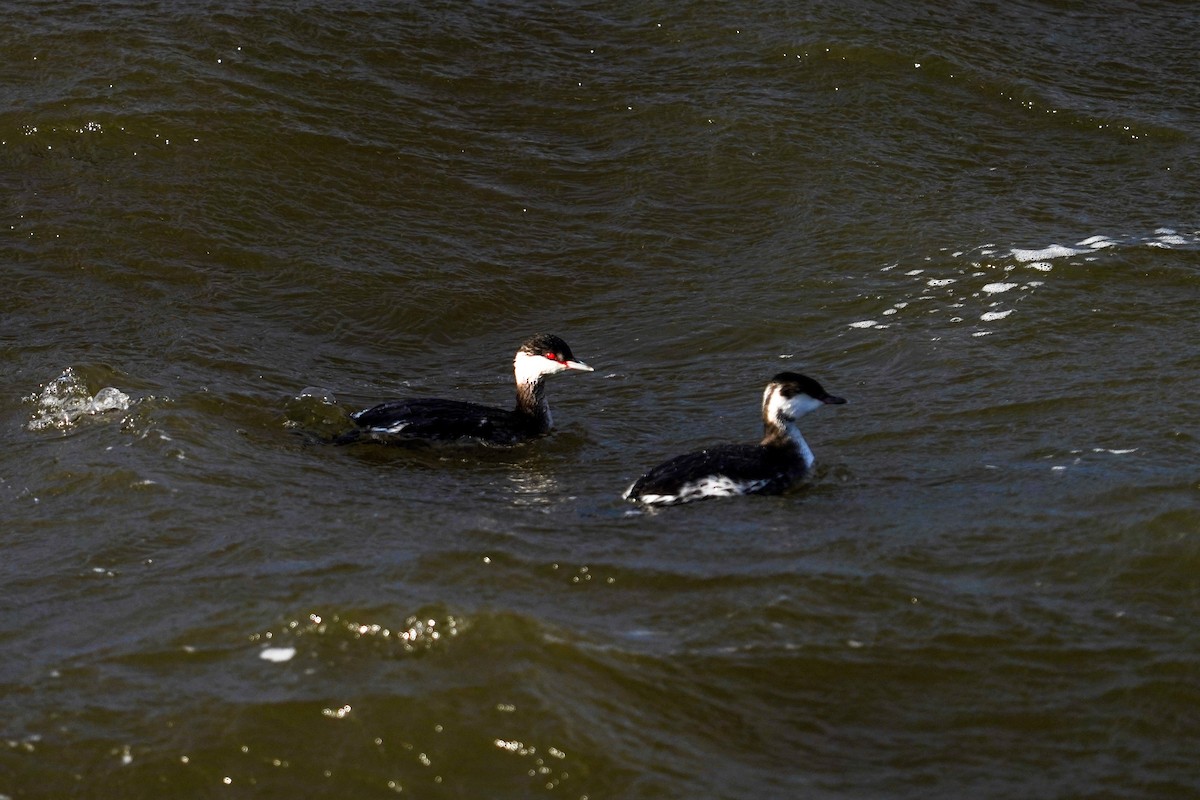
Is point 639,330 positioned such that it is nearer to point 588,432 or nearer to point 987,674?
point 588,432

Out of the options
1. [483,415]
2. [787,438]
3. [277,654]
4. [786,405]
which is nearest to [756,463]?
[787,438]

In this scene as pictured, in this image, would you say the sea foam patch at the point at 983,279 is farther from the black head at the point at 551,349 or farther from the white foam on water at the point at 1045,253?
the black head at the point at 551,349

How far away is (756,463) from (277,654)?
295cm

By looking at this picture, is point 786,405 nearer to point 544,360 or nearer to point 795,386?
point 795,386

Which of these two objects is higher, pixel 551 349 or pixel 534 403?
pixel 551 349

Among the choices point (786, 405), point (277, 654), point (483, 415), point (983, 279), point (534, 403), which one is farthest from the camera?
point (983, 279)

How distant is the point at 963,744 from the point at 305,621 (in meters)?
2.44

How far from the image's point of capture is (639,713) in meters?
5.29

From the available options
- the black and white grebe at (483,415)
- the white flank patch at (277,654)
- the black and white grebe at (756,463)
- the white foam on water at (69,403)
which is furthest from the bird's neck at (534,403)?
the white flank patch at (277,654)

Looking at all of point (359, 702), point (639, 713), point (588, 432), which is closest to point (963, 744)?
point (639, 713)

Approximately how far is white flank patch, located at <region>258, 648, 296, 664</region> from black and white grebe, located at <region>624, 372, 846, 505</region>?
2.26 metres

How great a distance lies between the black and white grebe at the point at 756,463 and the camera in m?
7.45

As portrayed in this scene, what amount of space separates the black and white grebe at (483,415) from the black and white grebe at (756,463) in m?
1.42

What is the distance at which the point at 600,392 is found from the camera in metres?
9.72
